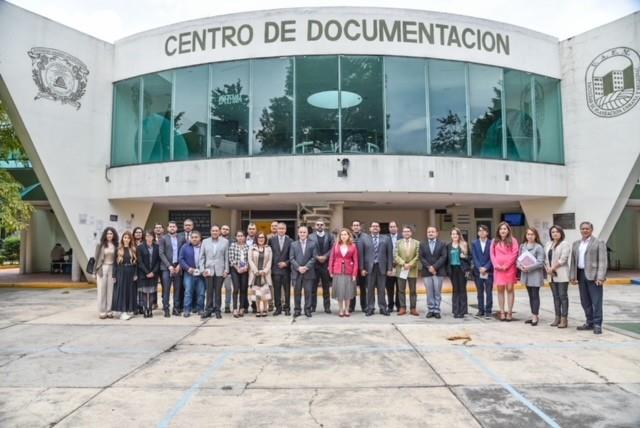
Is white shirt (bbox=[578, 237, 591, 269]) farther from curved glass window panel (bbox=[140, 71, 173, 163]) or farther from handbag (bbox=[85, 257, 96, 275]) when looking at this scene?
curved glass window panel (bbox=[140, 71, 173, 163])

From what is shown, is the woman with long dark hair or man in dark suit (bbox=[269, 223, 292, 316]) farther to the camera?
man in dark suit (bbox=[269, 223, 292, 316])

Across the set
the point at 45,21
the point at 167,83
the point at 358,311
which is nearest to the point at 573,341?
the point at 358,311

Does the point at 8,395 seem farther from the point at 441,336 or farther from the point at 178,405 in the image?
the point at 441,336

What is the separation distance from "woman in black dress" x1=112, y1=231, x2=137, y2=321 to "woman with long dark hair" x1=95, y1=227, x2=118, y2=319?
93mm

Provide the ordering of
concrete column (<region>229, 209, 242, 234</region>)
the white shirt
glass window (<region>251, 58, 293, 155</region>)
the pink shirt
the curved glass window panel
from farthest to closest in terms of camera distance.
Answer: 1. concrete column (<region>229, 209, 242, 234</region>)
2. the curved glass window panel
3. glass window (<region>251, 58, 293, 155</region>)
4. the pink shirt
5. the white shirt

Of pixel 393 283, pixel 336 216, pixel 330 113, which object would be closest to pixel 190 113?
pixel 330 113

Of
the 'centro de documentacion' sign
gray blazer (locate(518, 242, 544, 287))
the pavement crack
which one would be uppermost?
the 'centro de documentacion' sign

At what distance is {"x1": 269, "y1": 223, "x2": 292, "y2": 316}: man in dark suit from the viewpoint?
29.1 ft

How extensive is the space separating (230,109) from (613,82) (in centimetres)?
1167

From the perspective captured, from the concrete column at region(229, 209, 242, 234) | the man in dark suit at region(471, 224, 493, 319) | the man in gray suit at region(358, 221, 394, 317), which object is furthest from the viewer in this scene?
the concrete column at region(229, 209, 242, 234)

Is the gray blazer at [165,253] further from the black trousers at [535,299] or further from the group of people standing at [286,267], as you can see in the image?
the black trousers at [535,299]

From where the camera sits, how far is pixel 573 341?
6676 mm

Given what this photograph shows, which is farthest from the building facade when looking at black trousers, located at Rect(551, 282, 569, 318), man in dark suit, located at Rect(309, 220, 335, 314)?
black trousers, located at Rect(551, 282, 569, 318)

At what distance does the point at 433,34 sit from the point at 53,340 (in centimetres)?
1215
